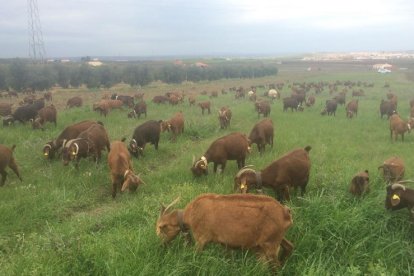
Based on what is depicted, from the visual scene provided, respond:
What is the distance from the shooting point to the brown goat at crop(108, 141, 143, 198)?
424 inches

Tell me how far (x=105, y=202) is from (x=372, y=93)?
3633 centimetres

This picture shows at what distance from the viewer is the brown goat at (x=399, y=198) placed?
792cm

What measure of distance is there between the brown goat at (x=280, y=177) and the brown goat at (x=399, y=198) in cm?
196

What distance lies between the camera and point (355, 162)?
12.7 m

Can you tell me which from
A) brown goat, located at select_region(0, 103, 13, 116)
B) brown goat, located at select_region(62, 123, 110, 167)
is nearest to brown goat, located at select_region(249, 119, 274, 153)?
brown goat, located at select_region(62, 123, 110, 167)

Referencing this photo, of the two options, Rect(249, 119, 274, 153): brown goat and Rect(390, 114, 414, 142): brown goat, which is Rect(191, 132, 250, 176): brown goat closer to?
Rect(249, 119, 274, 153): brown goat

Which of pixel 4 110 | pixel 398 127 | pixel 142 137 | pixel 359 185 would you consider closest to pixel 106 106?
pixel 4 110

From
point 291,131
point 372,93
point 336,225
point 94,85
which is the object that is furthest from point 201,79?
point 336,225

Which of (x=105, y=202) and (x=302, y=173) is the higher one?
(x=302, y=173)

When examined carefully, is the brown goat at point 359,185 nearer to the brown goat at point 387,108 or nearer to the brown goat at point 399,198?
the brown goat at point 399,198

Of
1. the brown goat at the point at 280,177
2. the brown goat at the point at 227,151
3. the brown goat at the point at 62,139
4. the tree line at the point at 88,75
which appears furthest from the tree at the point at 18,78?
the brown goat at the point at 280,177

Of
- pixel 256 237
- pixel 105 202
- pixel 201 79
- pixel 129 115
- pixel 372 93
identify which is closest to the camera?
pixel 256 237

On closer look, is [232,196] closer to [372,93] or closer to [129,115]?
[129,115]

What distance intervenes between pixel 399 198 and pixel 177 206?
176 inches
